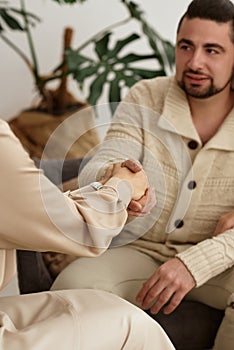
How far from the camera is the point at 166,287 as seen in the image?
6.68ft

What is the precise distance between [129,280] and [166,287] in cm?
14

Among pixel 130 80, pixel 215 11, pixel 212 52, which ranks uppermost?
pixel 215 11

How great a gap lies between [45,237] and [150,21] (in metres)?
2.95

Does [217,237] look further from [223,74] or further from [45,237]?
[45,237]

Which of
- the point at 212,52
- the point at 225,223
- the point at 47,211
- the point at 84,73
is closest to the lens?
the point at 47,211

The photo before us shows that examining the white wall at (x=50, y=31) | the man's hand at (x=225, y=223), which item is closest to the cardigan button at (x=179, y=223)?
the man's hand at (x=225, y=223)

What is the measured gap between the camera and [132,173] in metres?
1.65

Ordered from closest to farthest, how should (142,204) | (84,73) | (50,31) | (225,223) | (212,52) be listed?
1. (142,204)
2. (225,223)
3. (212,52)
4. (84,73)
5. (50,31)

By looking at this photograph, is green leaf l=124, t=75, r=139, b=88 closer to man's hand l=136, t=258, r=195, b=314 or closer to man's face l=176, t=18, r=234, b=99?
man's face l=176, t=18, r=234, b=99

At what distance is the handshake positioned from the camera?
1.62m

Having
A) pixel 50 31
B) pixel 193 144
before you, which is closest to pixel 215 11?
pixel 193 144

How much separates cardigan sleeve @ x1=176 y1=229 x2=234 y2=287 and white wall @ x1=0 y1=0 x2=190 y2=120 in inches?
87.6

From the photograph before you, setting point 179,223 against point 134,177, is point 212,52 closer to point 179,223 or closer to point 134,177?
point 179,223

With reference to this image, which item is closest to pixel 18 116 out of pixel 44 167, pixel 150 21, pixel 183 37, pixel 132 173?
pixel 150 21
